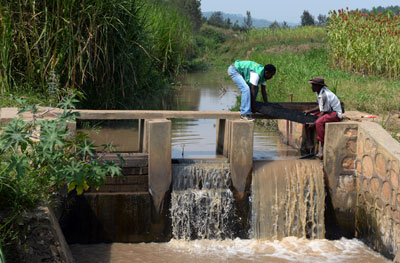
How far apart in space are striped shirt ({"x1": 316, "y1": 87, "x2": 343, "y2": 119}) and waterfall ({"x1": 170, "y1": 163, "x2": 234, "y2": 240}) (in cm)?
159

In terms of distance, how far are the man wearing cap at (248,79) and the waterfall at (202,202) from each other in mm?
882

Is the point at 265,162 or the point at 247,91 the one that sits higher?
the point at 247,91

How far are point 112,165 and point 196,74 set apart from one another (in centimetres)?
1967

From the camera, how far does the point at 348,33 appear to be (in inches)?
645

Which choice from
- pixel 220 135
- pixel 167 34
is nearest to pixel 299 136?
pixel 220 135

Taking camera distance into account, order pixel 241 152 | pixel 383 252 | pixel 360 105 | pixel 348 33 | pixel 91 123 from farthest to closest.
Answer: pixel 348 33 → pixel 91 123 → pixel 360 105 → pixel 241 152 → pixel 383 252

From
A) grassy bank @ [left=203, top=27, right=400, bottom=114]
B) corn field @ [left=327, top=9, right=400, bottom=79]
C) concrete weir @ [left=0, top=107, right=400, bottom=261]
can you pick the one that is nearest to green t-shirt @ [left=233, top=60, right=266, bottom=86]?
concrete weir @ [left=0, top=107, right=400, bottom=261]

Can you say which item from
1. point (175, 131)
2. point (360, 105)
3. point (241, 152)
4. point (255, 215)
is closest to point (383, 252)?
point (255, 215)

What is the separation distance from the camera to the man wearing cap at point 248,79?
7.81 meters

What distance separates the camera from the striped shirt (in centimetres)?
777

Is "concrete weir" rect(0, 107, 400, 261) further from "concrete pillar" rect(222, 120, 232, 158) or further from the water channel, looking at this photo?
the water channel

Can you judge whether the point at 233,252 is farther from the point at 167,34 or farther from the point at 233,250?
the point at 167,34

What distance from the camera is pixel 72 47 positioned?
982 cm

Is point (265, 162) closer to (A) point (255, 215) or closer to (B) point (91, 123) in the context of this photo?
(A) point (255, 215)
